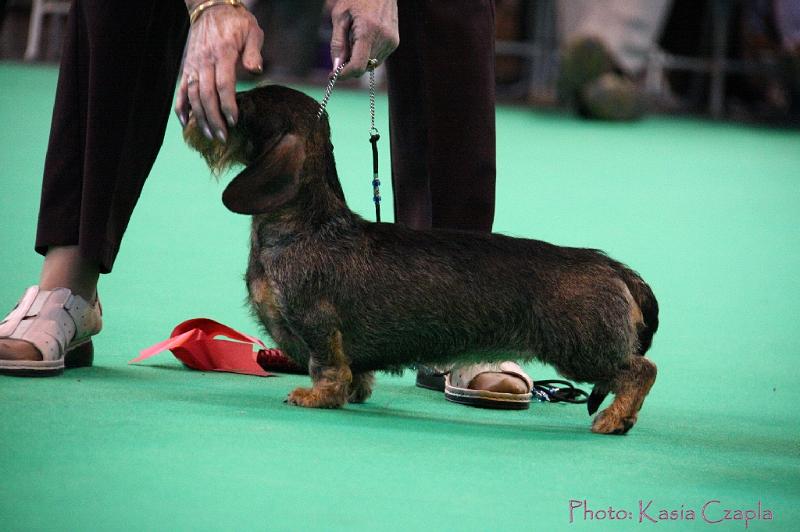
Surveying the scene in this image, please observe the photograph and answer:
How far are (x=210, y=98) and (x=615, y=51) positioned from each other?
25.9 feet

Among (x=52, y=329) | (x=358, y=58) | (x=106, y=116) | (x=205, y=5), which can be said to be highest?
(x=205, y=5)

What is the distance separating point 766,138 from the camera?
9.81 metres

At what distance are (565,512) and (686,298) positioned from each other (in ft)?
8.91

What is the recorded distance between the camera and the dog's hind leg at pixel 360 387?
9.20 ft

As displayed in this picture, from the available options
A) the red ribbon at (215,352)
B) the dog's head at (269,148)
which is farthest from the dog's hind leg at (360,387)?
the dog's head at (269,148)

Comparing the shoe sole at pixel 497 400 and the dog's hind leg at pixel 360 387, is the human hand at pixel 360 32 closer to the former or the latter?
the dog's hind leg at pixel 360 387

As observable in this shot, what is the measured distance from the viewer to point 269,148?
8.41 ft

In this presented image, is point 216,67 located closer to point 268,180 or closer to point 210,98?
point 210,98

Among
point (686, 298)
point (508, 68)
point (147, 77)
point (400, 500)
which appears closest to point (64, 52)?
point (147, 77)

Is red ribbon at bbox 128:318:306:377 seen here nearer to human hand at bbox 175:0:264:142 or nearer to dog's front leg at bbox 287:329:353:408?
dog's front leg at bbox 287:329:353:408

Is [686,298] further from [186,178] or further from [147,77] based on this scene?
[186,178]

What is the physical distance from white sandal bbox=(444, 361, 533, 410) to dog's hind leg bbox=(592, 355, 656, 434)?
0.27 m

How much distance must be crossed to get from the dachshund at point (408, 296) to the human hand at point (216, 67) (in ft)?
0.36

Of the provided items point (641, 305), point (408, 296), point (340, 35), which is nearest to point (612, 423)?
point (641, 305)
